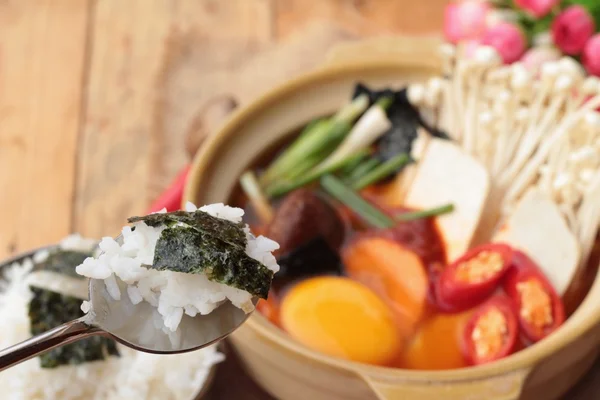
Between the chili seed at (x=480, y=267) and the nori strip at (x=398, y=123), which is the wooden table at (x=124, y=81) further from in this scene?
the chili seed at (x=480, y=267)

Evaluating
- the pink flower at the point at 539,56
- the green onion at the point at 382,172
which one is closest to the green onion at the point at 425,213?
the green onion at the point at 382,172

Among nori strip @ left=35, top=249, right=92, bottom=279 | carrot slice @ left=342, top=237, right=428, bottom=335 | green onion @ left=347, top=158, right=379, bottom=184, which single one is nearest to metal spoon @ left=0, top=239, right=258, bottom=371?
nori strip @ left=35, top=249, right=92, bottom=279

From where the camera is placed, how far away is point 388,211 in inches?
71.8

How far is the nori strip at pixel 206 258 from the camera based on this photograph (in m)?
0.97

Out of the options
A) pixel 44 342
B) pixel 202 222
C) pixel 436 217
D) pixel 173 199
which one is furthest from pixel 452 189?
pixel 44 342

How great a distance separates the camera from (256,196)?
177 centimetres

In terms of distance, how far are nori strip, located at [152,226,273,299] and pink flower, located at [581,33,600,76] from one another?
1330 mm

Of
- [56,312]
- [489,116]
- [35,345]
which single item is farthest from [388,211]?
[35,345]

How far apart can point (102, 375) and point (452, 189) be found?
0.96m

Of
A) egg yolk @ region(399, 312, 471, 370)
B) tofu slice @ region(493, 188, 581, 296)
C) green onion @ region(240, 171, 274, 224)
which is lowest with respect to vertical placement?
egg yolk @ region(399, 312, 471, 370)

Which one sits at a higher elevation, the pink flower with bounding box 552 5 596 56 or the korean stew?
the pink flower with bounding box 552 5 596 56

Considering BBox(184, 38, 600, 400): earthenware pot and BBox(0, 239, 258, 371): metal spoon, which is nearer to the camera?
BBox(0, 239, 258, 371): metal spoon

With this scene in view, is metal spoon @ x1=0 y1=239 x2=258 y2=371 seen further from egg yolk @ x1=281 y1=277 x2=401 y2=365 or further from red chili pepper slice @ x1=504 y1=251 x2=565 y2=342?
red chili pepper slice @ x1=504 y1=251 x2=565 y2=342

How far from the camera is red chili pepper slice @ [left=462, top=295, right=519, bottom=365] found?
146cm
